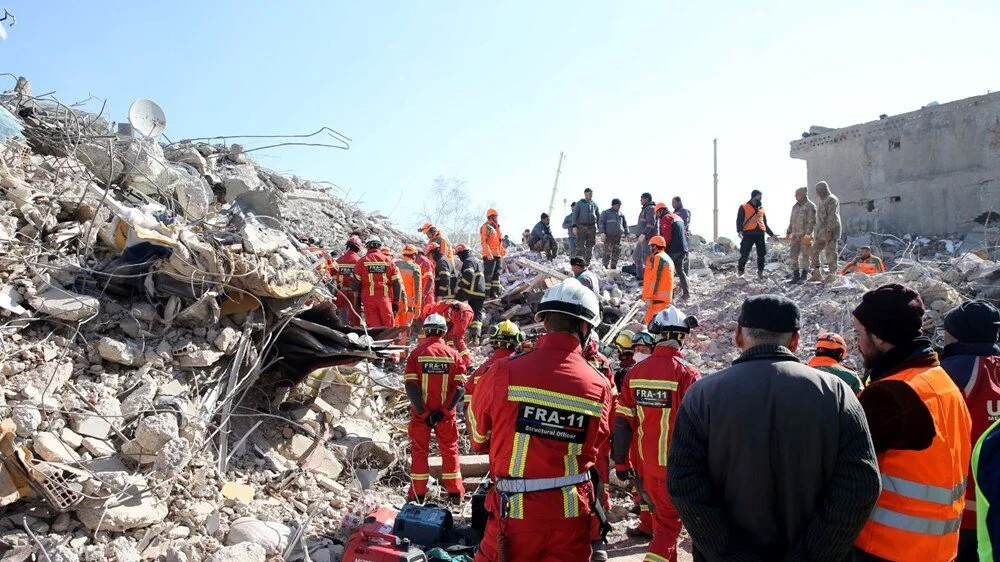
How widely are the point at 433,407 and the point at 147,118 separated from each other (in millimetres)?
4849

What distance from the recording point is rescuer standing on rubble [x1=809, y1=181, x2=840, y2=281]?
11.7m

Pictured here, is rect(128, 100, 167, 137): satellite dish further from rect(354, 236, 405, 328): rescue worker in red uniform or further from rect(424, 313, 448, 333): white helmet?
rect(424, 313, 448, 333): white helmet

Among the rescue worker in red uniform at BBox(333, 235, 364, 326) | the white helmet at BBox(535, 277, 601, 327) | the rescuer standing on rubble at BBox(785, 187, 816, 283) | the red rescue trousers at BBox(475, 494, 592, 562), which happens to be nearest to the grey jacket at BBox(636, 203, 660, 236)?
the rescuer standing on rubble at BBox(785, 187, 816, 283)

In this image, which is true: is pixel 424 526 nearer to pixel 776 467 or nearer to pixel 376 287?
pixel 776 467

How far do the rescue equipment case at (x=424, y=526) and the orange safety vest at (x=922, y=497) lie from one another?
3070 millimetres

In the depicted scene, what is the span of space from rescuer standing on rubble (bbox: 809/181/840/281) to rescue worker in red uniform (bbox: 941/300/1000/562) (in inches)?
344

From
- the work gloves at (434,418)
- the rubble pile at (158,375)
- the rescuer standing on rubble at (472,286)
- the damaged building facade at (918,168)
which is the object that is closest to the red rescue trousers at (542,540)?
the rubble pile at (158,375)

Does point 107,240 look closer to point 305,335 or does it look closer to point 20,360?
point 20,360

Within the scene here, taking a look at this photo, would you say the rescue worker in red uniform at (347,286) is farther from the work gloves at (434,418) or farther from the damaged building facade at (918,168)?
the damaged building facade at (918,168)

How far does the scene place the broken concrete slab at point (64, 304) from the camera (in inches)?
207

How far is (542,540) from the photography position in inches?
124

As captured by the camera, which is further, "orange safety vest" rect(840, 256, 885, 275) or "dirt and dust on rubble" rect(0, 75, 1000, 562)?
"orange safety vest" rect(840, 256, 885, 275)

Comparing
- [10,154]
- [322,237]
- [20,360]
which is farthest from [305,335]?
[322,237]

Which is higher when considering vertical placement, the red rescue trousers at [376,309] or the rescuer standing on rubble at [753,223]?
the rescuer standing on rubble at [753,223]
